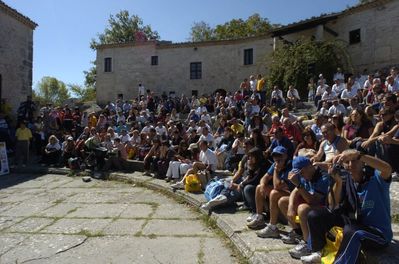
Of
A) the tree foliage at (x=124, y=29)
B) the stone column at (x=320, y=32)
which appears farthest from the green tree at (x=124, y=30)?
the stone column at (x=320, y=32)

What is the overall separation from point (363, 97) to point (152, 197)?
8.64 metres

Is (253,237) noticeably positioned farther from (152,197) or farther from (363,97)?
(363,97)

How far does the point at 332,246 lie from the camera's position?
380cm

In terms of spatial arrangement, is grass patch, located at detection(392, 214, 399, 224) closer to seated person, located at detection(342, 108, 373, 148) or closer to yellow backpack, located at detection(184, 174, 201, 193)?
seated person, located at detection(342, 108, 373, 148)

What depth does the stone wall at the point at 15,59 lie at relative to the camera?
56.5 ft

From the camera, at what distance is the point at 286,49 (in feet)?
74.6

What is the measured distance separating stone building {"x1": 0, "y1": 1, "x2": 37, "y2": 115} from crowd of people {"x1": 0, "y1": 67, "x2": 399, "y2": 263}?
6.30 feet

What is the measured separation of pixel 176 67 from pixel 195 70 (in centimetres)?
153

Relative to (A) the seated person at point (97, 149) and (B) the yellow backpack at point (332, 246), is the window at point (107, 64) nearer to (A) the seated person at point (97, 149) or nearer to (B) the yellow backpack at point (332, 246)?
(A) the seated person at point (97, 149)

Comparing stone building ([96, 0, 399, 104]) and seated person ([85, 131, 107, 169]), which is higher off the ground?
stone building ([96, 0, 399, 104])

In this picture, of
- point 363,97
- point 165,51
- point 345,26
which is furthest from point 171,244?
point 165,51

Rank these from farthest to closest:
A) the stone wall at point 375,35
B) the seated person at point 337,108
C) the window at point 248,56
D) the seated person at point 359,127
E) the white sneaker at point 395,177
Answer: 1. the window at point 248,56
2. the stone wall at point 375,35
3. the seated person at point 337,108
4. the seated person at point 359,127
5. the white sneaker at point 395,177

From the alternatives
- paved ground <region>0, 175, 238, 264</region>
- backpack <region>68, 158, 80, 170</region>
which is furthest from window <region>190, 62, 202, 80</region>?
paved ground <region>0, 175, 238, 264</region>

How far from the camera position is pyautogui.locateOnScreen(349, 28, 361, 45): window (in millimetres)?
22342
